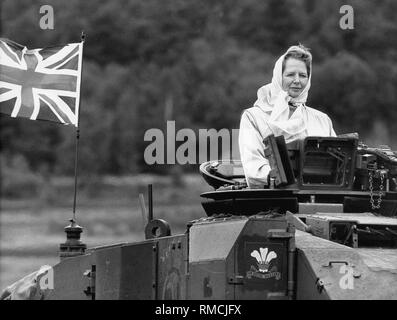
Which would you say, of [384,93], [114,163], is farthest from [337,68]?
[114,163]

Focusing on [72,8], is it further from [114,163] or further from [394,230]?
[394,230]

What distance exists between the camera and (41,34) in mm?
34406

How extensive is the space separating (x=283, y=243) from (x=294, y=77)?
2.98 metres

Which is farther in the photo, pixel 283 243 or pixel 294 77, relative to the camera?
pixel 294 77

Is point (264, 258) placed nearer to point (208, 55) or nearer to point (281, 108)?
point (281, 108)

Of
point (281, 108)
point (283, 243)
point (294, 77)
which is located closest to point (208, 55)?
point (294, 77)

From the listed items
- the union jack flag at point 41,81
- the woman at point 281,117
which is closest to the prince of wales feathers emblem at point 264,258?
the woman at point 281,117

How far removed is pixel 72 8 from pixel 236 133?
11.4m

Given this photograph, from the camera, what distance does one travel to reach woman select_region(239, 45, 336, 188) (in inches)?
690

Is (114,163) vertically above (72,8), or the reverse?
(72,8)

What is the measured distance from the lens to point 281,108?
1795 cm

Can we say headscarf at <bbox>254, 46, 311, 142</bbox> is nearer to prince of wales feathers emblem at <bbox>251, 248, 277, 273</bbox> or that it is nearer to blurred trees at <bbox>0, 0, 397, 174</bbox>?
prince of wales feathers emblem at <bbox>251, 248, 277, 273</bbox>

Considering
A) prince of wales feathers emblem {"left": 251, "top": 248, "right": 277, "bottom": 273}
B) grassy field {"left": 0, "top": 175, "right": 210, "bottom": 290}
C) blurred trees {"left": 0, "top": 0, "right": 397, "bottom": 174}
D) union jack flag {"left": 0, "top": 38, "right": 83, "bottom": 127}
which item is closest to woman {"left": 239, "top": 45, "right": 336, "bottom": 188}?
prince of wales feathers emblem {"left": 251, "top": 248, "right": 277, "bottom": 273}

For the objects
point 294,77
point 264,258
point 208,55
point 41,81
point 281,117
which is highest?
point 208,55
